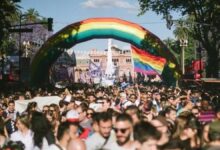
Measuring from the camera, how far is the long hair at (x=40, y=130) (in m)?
8.04

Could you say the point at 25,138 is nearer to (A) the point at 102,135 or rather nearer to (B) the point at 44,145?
(B) the point at 44,145

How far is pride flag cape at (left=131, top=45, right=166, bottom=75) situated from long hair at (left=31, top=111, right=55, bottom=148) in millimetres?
24012

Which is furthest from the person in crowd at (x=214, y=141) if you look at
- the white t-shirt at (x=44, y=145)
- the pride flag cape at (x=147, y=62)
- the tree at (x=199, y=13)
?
the tree at (x=199, y=13)

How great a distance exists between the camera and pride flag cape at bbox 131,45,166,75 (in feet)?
106

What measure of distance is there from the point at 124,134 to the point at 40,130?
1.85m

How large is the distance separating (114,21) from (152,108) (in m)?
20.0

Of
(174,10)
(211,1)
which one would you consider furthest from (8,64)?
(211,1)

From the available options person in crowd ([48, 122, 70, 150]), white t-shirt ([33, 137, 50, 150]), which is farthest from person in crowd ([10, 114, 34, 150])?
person in crowd ([48, 122, 70, 150])

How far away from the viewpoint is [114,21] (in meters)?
33.3

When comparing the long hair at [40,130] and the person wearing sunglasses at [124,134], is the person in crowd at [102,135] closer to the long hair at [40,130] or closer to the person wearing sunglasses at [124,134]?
the long hair at [40,130]

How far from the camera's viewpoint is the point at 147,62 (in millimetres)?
32406

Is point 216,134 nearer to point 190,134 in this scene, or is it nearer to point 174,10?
point 190,134

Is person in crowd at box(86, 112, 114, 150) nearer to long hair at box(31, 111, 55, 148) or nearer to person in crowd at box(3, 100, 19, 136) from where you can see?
long hair at box(31, 111, 55, 148)

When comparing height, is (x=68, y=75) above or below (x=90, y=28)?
below
